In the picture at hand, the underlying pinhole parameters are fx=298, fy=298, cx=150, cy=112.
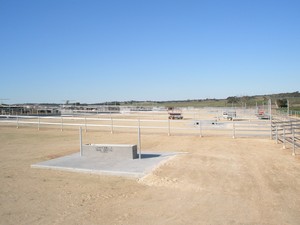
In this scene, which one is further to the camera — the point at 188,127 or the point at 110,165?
the point at 188,127

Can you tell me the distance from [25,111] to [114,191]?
169 ft

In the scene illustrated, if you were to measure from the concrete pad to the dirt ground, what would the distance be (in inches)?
11.8

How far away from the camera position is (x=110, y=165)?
952 cm

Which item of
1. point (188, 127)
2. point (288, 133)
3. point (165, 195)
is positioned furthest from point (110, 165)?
point (188, 127)

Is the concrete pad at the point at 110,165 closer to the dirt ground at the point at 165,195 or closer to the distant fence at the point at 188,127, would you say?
the dirt ground at the point at 165,195

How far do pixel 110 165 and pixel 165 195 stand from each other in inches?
131

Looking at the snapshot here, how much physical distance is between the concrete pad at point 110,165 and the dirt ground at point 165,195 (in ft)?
0.98

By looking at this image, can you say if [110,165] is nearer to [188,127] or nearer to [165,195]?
[165,195]

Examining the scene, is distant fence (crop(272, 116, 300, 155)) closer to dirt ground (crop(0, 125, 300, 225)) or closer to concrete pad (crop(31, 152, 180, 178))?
dirt ground (crop(0, 125, 300, 225))

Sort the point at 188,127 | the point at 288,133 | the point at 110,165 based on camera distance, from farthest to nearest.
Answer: the point at 188,127, the point at 288,133, the point at 110,165

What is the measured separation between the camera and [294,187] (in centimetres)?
714

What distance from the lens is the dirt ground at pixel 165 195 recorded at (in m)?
5.31

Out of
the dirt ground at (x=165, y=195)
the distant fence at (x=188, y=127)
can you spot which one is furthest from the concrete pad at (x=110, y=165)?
the distant fence at (x=188, y=127)

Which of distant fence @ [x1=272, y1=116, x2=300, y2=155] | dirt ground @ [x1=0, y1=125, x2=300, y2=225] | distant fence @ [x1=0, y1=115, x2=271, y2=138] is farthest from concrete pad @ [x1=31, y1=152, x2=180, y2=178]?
distant fence @ [x1=272, y1=116, x2=300, y2=155]
